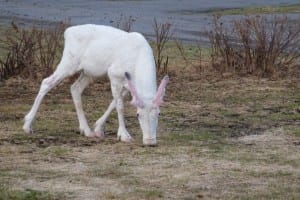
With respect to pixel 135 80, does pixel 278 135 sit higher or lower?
lower

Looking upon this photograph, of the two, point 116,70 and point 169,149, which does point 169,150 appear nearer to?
point 169,149

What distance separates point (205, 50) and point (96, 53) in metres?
8.52

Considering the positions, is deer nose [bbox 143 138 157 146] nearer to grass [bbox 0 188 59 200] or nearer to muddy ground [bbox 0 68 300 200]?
muddy ground [bbox 0 68 300 200]

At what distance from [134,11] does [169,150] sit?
19.5 metres

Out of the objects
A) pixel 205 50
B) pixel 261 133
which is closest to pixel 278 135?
pixel 261 133

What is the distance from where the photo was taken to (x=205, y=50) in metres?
18.8

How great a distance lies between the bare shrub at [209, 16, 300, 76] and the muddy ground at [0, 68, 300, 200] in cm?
102

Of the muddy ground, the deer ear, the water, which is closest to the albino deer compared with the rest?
the deer ear

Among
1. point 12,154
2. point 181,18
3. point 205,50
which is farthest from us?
point 181,18

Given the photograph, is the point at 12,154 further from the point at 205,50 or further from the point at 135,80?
the point at 205,50

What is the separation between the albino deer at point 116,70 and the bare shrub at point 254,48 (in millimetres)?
4874

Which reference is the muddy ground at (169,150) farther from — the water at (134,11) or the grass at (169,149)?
the water at (134,11)

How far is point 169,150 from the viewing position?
9.52 meters

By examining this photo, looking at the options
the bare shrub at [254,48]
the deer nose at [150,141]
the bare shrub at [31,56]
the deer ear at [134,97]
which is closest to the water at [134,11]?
the bare shrub at [254,48]
